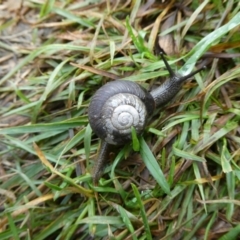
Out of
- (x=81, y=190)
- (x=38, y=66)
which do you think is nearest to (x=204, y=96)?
(x=81, y=190)

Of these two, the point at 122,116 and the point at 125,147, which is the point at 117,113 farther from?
→ the point at 125,147

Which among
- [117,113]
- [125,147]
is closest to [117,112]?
[117,113]

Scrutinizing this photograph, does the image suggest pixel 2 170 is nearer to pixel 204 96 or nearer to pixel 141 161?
pixel 141 161

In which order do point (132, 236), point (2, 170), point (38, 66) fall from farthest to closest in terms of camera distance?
point (38, 66)
point (2, 170)
point (132, 236)

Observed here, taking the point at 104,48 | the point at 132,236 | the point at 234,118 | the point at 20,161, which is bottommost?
the point at 132,236
